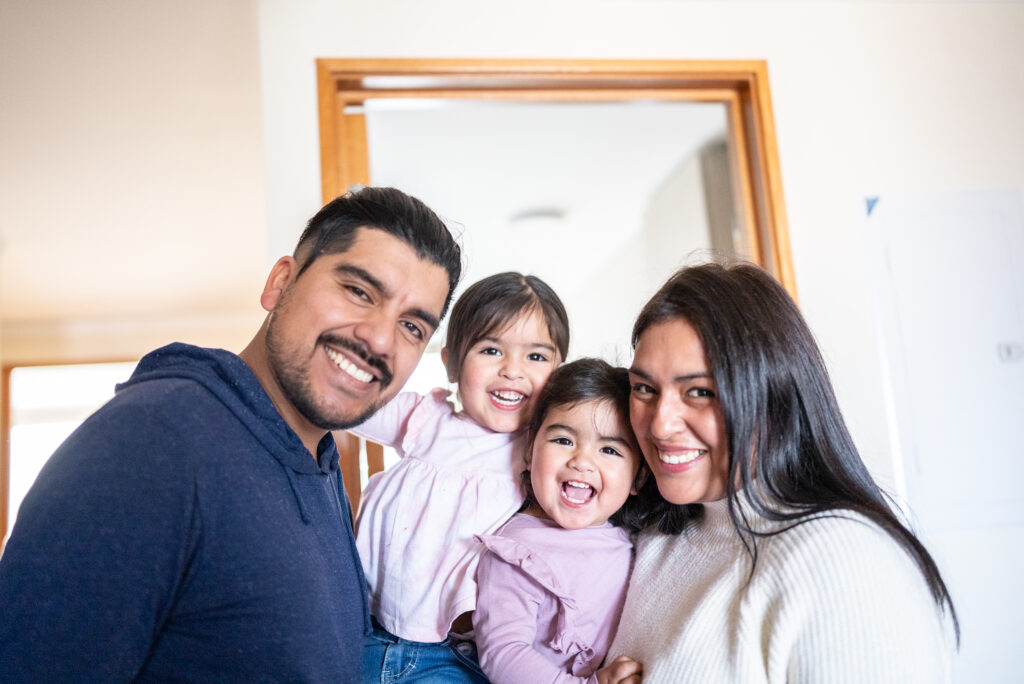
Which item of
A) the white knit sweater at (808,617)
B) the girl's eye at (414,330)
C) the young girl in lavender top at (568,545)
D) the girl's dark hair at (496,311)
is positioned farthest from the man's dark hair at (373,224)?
the white knit sweater at (808,617)

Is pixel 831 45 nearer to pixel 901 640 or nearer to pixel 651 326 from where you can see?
pixel 651 326

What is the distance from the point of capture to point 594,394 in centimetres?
141

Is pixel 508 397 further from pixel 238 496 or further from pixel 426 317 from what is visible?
pixel 238 496

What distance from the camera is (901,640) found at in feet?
2.98

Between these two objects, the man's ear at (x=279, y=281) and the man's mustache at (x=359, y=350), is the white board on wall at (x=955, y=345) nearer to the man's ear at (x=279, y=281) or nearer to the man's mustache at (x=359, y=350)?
the man's mustache at (x=359, y=350)

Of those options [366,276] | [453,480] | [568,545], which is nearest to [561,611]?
[568,545]

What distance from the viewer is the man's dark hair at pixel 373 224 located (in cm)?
128

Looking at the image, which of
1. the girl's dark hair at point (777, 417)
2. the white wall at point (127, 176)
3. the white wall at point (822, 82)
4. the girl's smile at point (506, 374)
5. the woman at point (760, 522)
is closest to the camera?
the woman at point (760, 522)

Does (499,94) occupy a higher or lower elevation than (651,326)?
higher

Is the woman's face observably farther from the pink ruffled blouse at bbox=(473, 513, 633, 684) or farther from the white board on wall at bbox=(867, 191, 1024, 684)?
the white board on wall at bbox=(867, 191, 1024, 684)

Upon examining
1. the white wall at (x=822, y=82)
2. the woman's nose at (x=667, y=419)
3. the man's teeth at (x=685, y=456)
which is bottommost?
the man's teeth at (x=685, y=456)

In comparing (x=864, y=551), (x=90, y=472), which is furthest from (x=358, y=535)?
(x=864, y=551)

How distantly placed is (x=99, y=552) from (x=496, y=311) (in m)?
0.92

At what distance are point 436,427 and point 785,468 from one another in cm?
81
